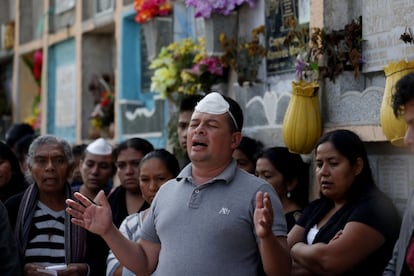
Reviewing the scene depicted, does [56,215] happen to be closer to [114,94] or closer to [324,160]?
[324,160]

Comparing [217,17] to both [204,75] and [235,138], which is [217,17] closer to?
[204,75]

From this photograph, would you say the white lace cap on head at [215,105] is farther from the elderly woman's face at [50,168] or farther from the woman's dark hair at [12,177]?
the woman's dark hair at [12,177]

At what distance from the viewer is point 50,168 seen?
541cm

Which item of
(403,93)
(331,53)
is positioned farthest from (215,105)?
(331,53)

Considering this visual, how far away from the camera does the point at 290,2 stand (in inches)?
274

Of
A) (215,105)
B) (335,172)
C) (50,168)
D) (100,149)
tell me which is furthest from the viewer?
(100,149)

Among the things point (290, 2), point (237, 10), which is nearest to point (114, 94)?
point (237, 10)

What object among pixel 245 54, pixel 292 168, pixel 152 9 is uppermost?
pixel 152 9

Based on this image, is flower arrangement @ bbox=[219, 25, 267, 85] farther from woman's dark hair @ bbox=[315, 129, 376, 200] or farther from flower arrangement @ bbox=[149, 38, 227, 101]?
woman's dark hair @ bbox=[315, 129, 376, 200]

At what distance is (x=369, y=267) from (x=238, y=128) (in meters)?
1.09

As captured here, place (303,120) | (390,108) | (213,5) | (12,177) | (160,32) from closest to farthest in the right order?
(390,108) → (303,120) → (12,177) → (213,5) → (160,32)

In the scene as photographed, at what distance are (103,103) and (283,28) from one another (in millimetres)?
4560

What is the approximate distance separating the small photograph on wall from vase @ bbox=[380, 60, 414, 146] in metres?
1.45

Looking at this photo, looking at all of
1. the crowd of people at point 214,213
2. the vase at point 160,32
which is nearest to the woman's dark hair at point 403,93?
the crowd of people at point 214,213
